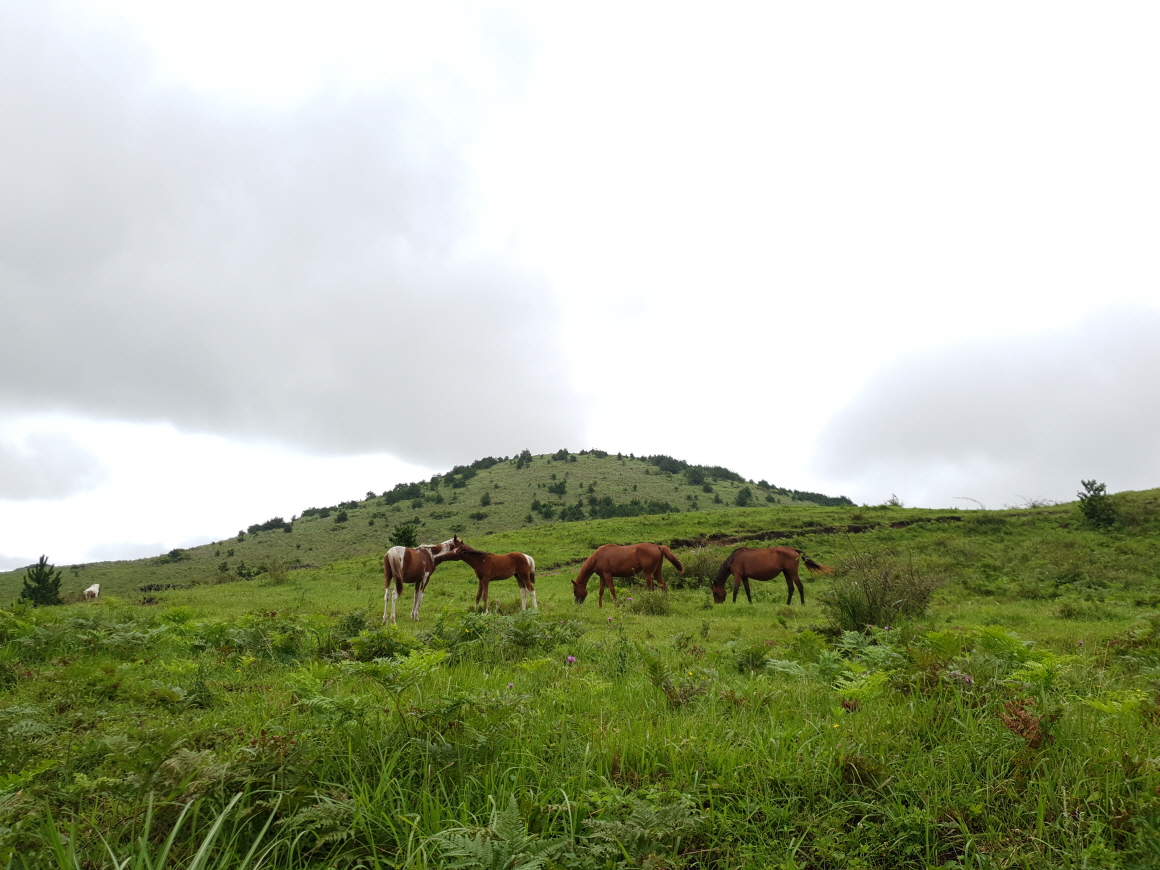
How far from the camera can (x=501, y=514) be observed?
71188 millimetres

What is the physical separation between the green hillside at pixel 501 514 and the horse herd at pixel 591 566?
15.9 m

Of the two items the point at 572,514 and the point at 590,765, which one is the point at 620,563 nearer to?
the point at 590,765

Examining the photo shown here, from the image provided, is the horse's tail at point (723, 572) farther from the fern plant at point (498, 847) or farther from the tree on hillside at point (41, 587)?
the tree on hillside at point (41, 587)

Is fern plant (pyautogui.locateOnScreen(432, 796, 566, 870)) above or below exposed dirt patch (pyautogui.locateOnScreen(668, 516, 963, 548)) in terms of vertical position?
above

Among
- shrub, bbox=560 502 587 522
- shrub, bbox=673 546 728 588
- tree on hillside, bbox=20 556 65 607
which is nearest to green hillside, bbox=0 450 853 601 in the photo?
shrub, bbox=560 502 587 522

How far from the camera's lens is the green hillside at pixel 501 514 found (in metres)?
44.8

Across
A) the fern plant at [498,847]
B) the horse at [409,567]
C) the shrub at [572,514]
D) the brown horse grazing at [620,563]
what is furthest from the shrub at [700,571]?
the shrub at [572,514]

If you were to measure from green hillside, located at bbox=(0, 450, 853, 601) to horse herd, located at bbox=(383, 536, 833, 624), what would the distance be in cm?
1591

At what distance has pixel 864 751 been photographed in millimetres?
3191

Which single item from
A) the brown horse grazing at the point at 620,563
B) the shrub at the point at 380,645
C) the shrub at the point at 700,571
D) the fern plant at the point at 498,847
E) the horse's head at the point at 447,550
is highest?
the horse's head at the point at 447,550

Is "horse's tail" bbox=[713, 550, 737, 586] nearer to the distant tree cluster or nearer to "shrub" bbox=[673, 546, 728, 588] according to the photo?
"shrub" bbox=[673, 546, 728, 588]

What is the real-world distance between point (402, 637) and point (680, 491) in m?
84.4

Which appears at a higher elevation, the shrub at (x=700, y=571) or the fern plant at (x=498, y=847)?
the fern plant at (x=498, y=847)

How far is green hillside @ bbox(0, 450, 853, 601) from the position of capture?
147 ft
